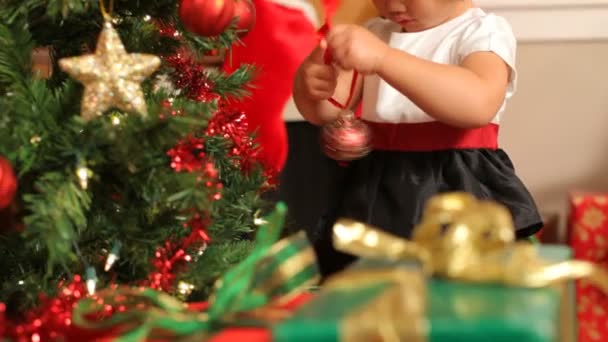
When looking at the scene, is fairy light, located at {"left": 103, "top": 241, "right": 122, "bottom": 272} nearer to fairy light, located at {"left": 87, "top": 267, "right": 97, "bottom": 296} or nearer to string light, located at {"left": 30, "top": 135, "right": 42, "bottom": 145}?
fairy light, located at {"left": 87, "top": 267, "right": 97, "bottom": 296}

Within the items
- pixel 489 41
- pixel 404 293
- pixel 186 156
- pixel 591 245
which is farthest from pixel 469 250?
pixel 591 245

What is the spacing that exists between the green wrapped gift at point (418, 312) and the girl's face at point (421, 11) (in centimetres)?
47

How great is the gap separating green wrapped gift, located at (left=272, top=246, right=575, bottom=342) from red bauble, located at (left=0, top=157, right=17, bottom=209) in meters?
0.27

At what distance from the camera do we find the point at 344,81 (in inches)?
37.2

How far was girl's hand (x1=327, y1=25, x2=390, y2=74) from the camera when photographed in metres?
0.75

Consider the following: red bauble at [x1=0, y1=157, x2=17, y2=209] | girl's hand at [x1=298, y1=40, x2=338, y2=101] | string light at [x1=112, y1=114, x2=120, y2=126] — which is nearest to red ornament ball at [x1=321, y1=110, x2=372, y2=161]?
girl's hand at [x1=298, y1=40, x2=338, y2=101]

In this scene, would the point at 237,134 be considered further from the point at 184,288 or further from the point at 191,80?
the point at 184,288

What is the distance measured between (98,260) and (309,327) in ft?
1.37

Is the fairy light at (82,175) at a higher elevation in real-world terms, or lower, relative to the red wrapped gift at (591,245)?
higher

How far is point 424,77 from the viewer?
75cm

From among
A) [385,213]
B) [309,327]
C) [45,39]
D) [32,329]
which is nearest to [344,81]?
[385,213]

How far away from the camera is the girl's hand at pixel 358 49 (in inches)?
29.7

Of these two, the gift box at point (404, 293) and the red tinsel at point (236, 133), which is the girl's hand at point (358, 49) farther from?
the gift box at point (404, 293)

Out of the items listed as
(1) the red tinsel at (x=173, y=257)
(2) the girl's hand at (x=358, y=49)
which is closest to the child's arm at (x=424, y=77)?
(2) the girl's hand at (x=358, y=49)
